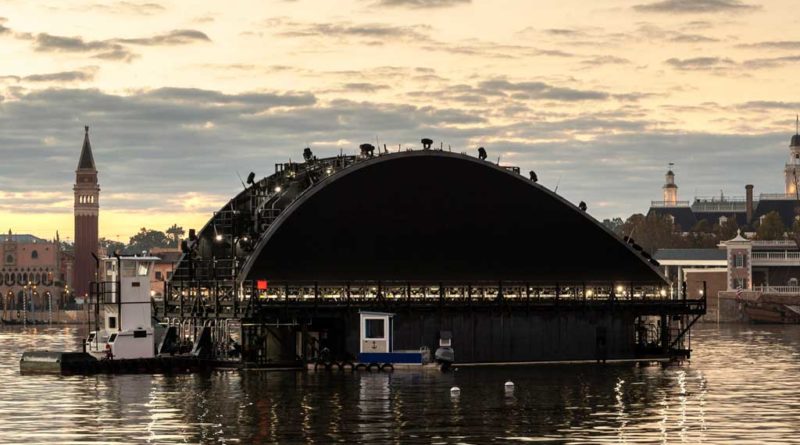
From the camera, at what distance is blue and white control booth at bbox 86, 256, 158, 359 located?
4481 inches

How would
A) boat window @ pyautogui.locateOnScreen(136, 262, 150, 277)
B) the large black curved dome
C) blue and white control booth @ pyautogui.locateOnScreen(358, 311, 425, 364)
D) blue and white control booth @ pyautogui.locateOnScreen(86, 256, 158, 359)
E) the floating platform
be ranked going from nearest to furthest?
the floating platform
blue and white control booth @ pyautogui.locateOnScreen(358, 311, 425, 364)
blue and white control booth @ pyautogui.locateOnScreen(86, 256, 158, 359)
boat window @ pyautogui.locateOnScreen(136, 262, 150, 277)
the large black curved dome

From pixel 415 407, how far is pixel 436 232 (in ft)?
126

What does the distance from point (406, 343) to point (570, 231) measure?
1954cm

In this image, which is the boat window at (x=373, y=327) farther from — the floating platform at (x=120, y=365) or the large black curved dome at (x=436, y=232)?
the floating platform at (x=120, y=365)

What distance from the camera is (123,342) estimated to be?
11400cm

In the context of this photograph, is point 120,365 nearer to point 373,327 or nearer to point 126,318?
point 126,318

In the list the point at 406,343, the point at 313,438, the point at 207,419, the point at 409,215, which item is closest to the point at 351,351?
the point at 406,343

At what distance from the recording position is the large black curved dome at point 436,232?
121 metres

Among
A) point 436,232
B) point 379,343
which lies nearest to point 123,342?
point 379,343

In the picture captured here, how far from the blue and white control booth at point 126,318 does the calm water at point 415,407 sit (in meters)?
3.54

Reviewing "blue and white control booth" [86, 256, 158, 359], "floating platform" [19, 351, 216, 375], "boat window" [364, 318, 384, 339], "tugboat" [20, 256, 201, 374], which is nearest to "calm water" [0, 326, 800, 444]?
"floating platform" [19, 351, 216, 375]

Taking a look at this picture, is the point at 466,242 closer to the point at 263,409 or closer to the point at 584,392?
the point at 584,392

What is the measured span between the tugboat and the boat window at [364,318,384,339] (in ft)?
37.0

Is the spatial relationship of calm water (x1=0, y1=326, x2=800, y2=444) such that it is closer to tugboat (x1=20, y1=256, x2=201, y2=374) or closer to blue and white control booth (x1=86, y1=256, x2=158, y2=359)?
tugboat (x1=20, y1=256, x2=201, y2=374)
